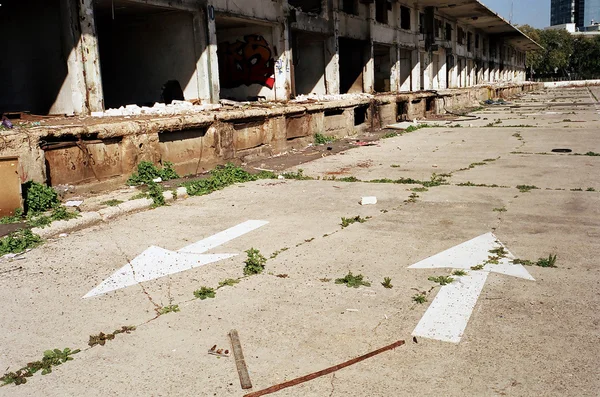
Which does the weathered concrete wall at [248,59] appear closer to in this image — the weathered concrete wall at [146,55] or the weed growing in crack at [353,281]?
the weathered concrete wall at [146,55]

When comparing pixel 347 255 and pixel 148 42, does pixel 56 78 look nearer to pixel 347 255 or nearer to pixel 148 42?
pixel 148 42

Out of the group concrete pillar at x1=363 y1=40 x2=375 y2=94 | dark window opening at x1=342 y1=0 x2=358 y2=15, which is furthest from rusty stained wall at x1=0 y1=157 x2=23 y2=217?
concrete pillar at x1=363 y1=40 x2=375 y2=94

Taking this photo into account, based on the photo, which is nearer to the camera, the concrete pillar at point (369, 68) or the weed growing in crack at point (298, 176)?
the weed growing in crack at point (298, 176)

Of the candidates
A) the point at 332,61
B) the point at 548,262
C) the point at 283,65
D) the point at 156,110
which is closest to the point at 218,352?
the point at 548,262

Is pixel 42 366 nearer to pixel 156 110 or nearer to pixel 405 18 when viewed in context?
pixel 156 110

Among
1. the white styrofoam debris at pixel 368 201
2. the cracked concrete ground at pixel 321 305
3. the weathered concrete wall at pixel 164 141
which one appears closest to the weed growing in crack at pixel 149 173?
the weathered concrete wall at pixel 164 141

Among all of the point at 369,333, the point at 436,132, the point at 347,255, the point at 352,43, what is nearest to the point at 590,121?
the point at 436,132

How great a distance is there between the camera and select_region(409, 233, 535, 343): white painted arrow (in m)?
3.35

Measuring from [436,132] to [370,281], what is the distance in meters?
13.6

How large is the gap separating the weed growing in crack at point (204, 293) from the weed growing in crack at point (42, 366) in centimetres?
100

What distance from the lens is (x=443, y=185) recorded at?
8156 millimetres

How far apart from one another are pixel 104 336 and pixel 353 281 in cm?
187

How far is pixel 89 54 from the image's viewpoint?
385 inches

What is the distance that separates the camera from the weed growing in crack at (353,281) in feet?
13.6
